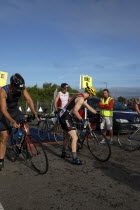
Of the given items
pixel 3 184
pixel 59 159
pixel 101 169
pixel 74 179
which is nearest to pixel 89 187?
pixel 74 179

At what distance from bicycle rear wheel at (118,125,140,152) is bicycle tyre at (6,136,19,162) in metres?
3.09

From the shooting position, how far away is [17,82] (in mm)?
4031

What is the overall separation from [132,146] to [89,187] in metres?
3.16

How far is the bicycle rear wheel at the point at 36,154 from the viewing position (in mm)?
4156

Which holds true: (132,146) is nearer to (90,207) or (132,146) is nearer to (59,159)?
(59,159)

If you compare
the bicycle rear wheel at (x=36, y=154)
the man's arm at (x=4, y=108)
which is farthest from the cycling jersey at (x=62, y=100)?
the man's arm at (x=4, y=108)

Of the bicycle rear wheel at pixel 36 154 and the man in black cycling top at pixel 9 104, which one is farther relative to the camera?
the bicycle rear wheel at pixel 36 154

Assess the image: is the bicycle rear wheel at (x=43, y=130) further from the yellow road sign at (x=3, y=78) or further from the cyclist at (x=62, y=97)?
the yellow road sign at (x=3, y=78)

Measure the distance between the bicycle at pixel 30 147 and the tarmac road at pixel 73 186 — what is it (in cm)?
18

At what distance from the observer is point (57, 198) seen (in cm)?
318

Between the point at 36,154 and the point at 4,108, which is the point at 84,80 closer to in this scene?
the point at 36,154

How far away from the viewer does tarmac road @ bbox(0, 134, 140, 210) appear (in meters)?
2.99

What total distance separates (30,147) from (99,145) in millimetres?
1847

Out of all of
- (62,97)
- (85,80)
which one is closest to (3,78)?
(85,80)
